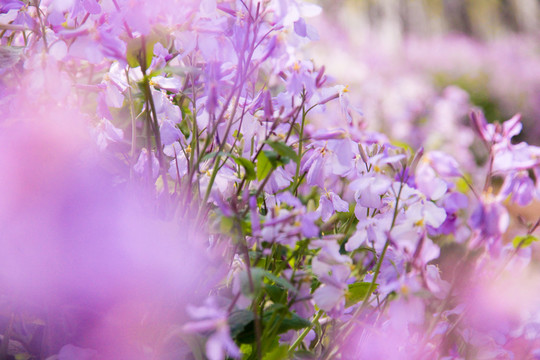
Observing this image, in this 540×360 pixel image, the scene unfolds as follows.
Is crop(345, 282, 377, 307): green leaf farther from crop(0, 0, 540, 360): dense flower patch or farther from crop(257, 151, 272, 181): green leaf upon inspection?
crop(257, 151, 272, 181): green leaf

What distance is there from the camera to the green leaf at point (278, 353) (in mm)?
517

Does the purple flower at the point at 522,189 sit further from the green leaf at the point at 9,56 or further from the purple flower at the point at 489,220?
the green leaf at the point at 9,56

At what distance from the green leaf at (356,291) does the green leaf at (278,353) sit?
107 mm

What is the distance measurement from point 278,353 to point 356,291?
14 centimetres

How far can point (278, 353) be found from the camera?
20.7 inches

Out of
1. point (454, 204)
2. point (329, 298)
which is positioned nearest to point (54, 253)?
point (329, 298)

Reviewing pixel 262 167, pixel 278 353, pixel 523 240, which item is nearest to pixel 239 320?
pixel 278 353

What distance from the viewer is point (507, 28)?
976cm

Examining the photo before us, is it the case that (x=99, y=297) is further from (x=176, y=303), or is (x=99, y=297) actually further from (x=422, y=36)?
(x=422, y=36)

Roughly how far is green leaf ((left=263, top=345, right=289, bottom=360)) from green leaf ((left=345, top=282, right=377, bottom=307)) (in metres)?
0.11

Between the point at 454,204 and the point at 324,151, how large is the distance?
21cm

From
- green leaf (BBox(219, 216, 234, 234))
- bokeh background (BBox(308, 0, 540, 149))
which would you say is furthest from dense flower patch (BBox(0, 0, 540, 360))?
bokeh background (BBox(308, 0, 540, 149))

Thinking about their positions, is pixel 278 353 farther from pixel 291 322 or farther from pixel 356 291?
pixel 356 291

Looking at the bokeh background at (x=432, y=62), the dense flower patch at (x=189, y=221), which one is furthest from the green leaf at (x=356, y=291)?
the bokeh background at (x=432, y=62)
